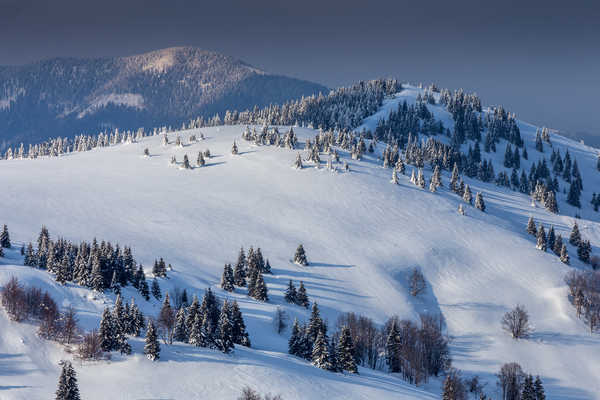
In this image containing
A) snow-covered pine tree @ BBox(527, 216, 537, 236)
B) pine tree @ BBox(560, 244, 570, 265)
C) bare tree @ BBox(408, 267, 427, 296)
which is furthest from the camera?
snow-covered pine tree @ BBox(527, 216, 537, 236)

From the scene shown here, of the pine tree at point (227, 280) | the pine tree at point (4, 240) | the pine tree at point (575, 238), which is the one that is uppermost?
the pine tree at point (575, 238)

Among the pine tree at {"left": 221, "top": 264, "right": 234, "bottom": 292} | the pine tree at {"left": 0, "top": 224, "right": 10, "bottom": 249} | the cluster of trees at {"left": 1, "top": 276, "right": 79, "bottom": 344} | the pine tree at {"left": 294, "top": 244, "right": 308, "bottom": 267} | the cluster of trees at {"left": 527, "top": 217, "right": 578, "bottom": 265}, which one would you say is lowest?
the cluster of trees at {"left": 1, "top": 276, "right": 79, "bottom": 344}

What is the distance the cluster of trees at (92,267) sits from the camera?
67.0 metres

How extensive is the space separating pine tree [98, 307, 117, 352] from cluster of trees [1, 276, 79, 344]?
3769 mm

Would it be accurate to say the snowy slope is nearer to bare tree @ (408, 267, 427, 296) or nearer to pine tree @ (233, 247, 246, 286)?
bare tree @ (408, 267, 427, 296)

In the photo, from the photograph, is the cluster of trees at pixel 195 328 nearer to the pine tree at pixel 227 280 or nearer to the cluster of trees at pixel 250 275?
the cluster of trees at pixel 250 275

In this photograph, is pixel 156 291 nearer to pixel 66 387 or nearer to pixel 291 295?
pixel 291 295

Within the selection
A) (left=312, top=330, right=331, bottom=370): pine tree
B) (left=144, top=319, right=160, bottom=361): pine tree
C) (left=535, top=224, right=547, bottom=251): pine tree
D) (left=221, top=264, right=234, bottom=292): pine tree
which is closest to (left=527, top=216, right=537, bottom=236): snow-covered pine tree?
(left=535, top=224, right=547, bottom=251): pine tree

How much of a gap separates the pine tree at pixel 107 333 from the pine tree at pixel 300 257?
63.3 m

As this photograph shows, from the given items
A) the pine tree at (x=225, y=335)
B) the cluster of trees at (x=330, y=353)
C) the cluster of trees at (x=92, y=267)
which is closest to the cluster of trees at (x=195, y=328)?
the pine tree at (x=225, y=335)

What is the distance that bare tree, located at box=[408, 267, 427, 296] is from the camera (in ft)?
365

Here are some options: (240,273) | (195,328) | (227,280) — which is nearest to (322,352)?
(195,328)

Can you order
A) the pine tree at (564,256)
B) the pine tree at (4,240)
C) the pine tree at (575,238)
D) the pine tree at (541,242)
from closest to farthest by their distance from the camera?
the pine tree at (4,240) < the pine tree at (564,256) < the pine tree at (541,242) < the pine tree at (575,238)

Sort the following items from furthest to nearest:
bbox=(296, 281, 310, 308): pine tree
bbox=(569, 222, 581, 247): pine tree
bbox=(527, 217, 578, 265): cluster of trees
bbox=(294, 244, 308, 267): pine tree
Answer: bbox=(569, 222, 581, 247): pine tree, bbox=(527, 217, 578, 265): cluster of trees, bbox=(294, 244, 308, 267): pine tree, bbox=(296, 281, 310, 308): pine tree
